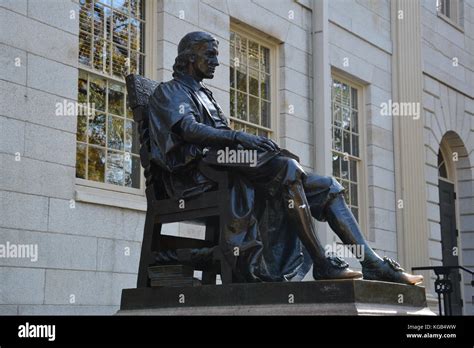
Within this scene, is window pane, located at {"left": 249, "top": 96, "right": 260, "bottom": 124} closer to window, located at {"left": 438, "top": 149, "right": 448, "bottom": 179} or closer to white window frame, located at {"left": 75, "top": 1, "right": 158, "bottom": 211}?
white window frame, located at {"left": 75, "top": 1, "right": 158, "bottom": 211}

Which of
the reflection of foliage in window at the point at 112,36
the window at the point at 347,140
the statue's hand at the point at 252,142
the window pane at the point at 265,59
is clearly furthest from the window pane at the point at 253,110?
the statue's hand at the point at 252,142

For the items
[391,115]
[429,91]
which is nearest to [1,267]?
[391,115]

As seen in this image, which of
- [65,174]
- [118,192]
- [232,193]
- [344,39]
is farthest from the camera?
[344,39]

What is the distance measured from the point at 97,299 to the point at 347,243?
395 cm

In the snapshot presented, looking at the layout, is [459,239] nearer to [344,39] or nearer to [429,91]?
[429,91]

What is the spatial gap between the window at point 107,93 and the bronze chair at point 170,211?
2759 millimetres

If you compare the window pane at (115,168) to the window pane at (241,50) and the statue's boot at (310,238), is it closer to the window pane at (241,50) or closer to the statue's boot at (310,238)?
the window pane at (241,50)

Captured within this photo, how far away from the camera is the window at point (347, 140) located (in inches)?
583

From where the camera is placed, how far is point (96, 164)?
9.86 m

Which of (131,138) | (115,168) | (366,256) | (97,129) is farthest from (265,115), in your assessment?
(366,256)

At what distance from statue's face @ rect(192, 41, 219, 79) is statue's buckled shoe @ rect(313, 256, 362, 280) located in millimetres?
1891

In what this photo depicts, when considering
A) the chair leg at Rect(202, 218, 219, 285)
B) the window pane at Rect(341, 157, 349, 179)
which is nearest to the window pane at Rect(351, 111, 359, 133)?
the window pane at Rect(341, 157, 349, 179)

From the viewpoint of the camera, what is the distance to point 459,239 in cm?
1875

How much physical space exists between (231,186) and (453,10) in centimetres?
1417
